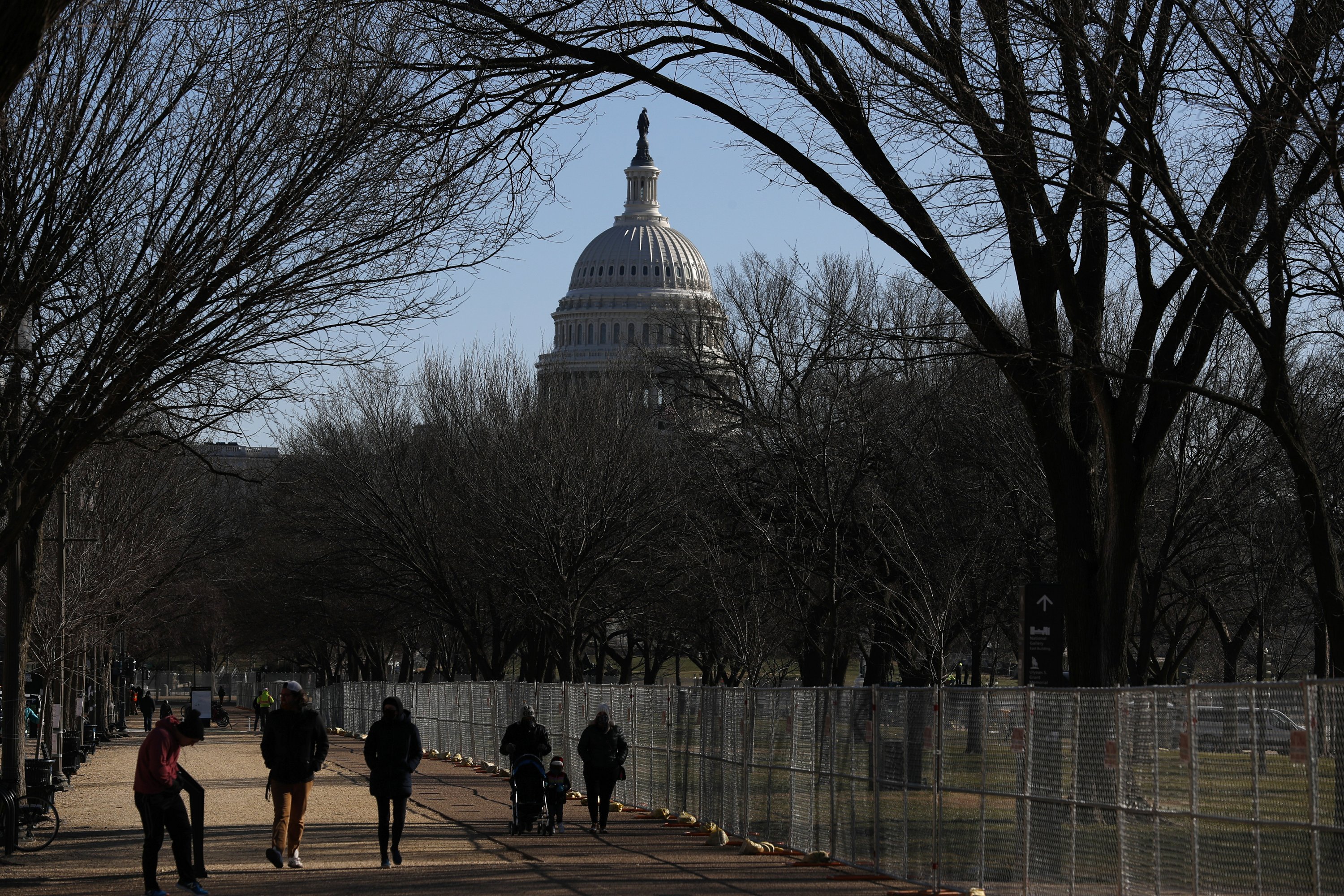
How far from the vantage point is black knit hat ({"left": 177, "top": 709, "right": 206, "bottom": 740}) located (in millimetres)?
12641

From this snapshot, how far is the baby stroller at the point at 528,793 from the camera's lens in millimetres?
18094

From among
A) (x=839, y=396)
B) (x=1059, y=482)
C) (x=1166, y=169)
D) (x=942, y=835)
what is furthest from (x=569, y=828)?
(x=839, y=396)

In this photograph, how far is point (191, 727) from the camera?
41.6ft

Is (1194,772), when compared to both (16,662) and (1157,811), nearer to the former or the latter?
(1157,811)

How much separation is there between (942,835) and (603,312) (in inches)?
5384

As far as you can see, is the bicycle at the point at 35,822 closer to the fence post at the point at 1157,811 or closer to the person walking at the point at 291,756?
the person walking at the point at 291,756

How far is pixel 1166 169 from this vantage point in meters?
12.9

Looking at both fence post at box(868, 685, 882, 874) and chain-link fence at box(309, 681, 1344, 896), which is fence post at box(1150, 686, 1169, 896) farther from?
fence post at box(868, 685, 882, 874)

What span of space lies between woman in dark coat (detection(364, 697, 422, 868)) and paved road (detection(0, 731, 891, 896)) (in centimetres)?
31

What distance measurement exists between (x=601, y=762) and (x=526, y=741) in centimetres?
85

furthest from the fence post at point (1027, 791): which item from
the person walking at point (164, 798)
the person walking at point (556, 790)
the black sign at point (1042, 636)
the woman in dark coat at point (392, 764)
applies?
the person walking at point (556, 790)

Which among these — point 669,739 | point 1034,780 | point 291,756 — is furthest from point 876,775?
point 669,739

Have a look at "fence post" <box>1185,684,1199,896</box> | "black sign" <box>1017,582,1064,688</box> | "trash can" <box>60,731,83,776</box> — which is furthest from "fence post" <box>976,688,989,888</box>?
"trash can" <box>60,731,83,776</box>

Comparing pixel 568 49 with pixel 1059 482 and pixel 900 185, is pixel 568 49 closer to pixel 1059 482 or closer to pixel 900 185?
pixel 900 185
